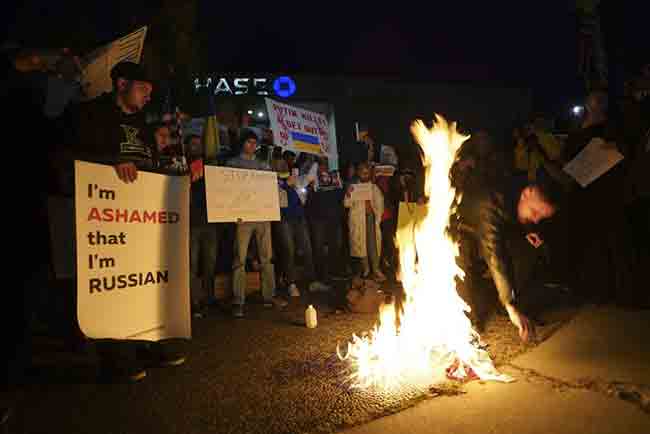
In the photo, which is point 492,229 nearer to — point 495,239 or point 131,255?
point 495,239

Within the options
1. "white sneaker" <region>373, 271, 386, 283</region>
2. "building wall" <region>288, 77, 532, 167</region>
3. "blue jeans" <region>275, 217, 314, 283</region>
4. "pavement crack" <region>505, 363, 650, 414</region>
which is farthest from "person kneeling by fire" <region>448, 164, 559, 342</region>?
"building wall" <region>288, 77, 532, 167</region>

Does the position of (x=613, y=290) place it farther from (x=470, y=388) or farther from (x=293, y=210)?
(x=293, y=210)

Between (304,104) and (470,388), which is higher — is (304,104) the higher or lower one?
the higher one

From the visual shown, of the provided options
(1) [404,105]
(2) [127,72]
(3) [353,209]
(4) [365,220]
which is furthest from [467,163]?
(1) [404,105]

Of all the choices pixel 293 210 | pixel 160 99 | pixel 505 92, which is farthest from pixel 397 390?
pixel 505 92

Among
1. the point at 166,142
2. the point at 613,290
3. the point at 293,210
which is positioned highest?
the point at 166,142

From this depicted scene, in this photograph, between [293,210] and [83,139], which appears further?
[293,210]

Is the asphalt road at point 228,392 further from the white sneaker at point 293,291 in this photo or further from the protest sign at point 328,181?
the protest sign at point 328,181

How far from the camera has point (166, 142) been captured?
6184 millimetres

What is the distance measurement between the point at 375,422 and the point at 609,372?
1825 mm

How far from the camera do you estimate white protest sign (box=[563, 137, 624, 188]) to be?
17.0 ft

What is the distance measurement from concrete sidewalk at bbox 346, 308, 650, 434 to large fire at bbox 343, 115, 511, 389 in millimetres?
282

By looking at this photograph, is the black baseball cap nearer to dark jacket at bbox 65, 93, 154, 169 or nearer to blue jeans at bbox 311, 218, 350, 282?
dark jacket at bbox 65, 93, 154, 169

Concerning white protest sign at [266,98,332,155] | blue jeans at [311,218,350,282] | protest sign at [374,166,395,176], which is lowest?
blue jeans at [311,218,350,282]
